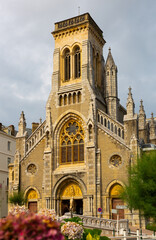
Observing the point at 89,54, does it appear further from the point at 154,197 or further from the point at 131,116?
the point at 154,197

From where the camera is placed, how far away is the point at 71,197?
3506 cm

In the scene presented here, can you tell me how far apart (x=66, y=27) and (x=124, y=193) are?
22116 millimetres

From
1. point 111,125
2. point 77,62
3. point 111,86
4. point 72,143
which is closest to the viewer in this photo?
point 111,125

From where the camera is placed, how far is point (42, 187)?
36.7 m

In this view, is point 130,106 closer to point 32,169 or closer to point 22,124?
point 32,169

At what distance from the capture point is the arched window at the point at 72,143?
119 feet

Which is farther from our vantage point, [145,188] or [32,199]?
[32,199]

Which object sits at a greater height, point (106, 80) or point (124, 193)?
point (106, 80)

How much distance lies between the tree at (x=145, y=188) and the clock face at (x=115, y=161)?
6.64 m

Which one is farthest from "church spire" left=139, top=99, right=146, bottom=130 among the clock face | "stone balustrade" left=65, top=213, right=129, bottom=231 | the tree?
"stone balustrade" left=65, top=213, right=129, bottom=231

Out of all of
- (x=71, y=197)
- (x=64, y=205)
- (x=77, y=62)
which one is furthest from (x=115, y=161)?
(x=77, y=62)

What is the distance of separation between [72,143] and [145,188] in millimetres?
13576

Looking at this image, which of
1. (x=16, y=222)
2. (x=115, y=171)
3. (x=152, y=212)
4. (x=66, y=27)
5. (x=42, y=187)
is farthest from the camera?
(x=66, y=27)

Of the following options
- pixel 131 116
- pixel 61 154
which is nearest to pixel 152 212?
pixel 131 116
